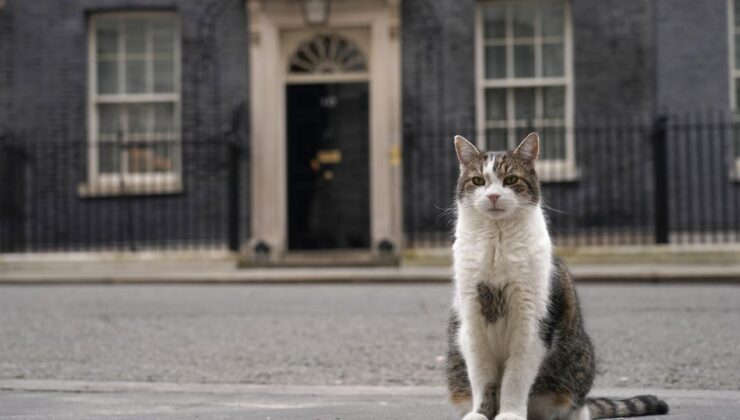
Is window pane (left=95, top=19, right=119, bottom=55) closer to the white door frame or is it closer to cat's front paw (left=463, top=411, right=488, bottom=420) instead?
the white door frame

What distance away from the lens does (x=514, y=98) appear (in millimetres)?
15477

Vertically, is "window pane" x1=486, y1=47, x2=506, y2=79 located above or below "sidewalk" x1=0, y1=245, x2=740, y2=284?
above

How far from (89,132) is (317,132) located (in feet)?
11.2

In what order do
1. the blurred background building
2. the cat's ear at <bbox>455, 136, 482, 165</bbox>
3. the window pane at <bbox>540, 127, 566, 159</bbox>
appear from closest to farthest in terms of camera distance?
the cat's ear at <bbox>455, 136, 482, 165</bbox>
the blurred background building
the window pane at <bbox>540, 127, 566, 159</bbox>

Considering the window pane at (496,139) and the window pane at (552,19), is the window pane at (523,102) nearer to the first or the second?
the window pane at (496,139)

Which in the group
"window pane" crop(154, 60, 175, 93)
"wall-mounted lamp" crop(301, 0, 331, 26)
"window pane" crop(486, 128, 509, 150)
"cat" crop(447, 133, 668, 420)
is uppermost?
"wall-mounted lamp" crop(301, 0, 331, 26)

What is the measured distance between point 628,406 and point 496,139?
10788mm

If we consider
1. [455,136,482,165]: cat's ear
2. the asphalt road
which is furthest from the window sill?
[455,136,482,165]: cat's ear

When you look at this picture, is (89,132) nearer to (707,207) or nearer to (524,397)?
(707,207)

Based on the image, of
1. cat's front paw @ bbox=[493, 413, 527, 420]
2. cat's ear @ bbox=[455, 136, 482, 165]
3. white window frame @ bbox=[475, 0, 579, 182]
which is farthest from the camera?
white window frame @ bbox=[475, 0, 579, 182]

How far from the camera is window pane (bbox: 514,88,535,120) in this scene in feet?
50.5

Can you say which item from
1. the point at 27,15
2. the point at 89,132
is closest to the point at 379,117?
the point at 89,132

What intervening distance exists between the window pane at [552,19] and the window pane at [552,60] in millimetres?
197

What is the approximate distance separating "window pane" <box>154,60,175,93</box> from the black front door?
181cm
